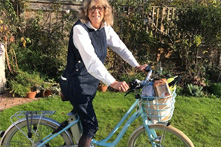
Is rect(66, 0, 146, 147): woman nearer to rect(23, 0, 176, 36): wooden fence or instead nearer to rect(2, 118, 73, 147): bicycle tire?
rect(2, 118, 73, 147): bicycle tire

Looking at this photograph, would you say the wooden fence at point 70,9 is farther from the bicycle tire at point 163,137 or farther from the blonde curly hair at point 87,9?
the bicycle tire at point 163,137

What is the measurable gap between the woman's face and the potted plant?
3.12 metres

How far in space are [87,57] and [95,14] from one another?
41 cm

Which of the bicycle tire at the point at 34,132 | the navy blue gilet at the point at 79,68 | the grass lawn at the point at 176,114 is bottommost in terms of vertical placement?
the grass lawn at the point at 176,114

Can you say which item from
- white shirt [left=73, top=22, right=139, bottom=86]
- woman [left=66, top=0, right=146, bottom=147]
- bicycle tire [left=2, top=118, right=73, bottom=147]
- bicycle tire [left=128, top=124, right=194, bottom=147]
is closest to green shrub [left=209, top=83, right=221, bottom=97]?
bicycle tire [left=128, top=124, right=194, bottom=147]

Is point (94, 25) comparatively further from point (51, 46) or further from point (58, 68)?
point (51, 46)

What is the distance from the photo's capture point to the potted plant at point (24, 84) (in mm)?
4578

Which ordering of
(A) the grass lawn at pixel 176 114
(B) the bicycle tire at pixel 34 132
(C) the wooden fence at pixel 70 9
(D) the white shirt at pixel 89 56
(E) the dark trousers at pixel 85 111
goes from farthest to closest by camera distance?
(C) the wooden fence at pixel 70 9
(A) the grass lawn at pixel 176 114
(B) the bicycle tire at pixel 34 132
(E) the dark trousers at pixel 85 111
(D) the white shirt at pixel 89 56

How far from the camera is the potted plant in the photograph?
180 inches

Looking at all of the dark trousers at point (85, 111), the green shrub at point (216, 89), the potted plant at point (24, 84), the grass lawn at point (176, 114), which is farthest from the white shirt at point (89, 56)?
the green shrub at point (216, 89)

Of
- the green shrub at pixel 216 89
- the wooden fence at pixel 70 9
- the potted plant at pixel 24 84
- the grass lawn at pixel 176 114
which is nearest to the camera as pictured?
the grass lawn at pixel 176 114

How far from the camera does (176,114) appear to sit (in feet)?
13.2

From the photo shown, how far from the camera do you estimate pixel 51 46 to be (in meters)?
5.89

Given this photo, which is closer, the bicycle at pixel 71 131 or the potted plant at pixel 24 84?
the bicycle at pixel 71 131
